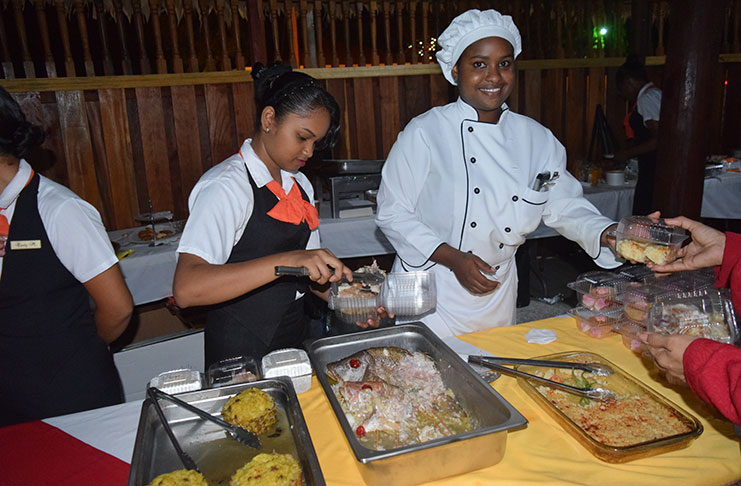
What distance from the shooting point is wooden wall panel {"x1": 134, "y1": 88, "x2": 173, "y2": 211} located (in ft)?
14.5

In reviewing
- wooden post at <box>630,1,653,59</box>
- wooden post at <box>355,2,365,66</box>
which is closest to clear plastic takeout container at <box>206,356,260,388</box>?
wooden post at <box>355,2,365,66</box>

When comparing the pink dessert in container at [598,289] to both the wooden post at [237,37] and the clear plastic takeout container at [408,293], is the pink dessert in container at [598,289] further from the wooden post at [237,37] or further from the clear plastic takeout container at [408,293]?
the wooden post at [237,37]

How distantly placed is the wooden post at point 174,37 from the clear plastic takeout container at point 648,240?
4.17 metres

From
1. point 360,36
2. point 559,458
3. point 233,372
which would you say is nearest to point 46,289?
point 233,372

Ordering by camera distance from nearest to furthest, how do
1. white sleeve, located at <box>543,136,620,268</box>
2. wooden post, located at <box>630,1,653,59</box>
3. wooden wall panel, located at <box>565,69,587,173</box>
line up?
white sleeve, located at <box>543,136,620,268</box>, wooden wall panel, located at <box>565,69,587,173</box>, wooden post, located at <box>630,1,653,59</box>

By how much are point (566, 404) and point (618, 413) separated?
0.13 m

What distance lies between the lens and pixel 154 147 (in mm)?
4504

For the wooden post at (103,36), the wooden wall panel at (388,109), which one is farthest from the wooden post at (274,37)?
the wooden post at (103,36)

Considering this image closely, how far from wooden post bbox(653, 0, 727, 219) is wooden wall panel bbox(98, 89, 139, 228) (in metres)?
4.19

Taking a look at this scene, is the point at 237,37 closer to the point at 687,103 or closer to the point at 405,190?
the point at 405,190

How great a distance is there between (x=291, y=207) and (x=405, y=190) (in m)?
0.58

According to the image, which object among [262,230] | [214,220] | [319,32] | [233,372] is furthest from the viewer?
[319,32]

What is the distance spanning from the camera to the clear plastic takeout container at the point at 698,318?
149 centimetres

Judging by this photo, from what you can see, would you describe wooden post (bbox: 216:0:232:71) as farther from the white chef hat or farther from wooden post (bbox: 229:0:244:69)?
the white chef hat
